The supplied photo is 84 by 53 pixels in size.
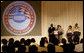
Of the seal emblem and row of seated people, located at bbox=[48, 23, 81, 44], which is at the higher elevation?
the seal emblem

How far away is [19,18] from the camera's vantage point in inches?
369

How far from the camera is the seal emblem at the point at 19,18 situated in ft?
30.7

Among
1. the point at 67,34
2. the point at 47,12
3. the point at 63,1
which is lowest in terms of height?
the point at 67,34

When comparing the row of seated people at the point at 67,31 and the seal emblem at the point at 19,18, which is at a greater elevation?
the seal emblem at the point at 19,18

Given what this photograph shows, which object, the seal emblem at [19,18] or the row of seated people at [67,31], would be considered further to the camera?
the seal emblem at [19,18]

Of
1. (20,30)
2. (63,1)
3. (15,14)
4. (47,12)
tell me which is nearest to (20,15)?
(15,14)

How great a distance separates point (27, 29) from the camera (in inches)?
369

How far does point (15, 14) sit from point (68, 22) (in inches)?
142

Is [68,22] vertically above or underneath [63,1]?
underneath

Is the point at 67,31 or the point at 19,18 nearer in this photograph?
the point at 67,31

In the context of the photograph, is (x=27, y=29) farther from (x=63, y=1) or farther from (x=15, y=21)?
(x=63, y=1)

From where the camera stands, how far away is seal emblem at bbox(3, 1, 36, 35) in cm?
937

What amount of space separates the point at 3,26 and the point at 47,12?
3.10 meters

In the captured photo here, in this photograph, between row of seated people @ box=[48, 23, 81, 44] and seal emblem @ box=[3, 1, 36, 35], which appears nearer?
row of seated people @ box=[48, 23, 81, 44]
